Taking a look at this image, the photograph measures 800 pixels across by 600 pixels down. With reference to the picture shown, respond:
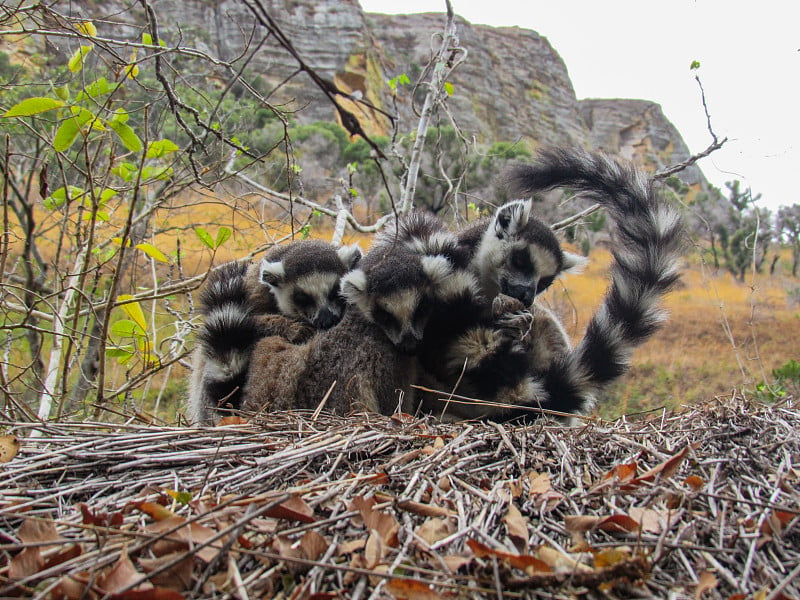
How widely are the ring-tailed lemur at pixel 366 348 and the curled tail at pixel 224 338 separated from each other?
167mm

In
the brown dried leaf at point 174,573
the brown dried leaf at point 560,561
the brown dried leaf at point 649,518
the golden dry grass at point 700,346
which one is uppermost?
the brown dried leaf at point 649,518

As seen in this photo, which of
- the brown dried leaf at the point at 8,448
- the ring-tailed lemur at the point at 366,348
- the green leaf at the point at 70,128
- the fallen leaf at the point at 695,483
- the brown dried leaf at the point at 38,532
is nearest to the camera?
the brown dried leaf at the point at 38,532

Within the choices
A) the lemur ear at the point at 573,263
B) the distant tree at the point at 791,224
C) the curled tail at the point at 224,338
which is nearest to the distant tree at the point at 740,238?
the distant tree at the point at 791,224

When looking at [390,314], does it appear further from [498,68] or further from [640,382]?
[498,68]

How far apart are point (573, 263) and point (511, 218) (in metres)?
0.86

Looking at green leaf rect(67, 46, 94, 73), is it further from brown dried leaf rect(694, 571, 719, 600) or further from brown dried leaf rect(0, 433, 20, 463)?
brown dried leaf rect(694, 571, 719, 600)

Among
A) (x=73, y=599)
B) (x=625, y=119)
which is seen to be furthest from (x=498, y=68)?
(x=73, y=599)

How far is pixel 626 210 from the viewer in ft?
14.0

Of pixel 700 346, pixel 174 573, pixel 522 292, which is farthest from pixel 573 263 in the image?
pixel 700 346

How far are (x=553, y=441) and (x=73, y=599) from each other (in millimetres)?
1992

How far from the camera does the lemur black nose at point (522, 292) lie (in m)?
4.41

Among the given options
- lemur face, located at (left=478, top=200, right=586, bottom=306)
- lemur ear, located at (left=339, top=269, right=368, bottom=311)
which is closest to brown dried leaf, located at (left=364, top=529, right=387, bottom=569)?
lemur ear, located at (left=339, top=269, right=368, bottom=311)

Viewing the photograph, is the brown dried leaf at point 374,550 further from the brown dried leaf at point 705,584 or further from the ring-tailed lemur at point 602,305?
the ring-tailed lemur at point 602,305

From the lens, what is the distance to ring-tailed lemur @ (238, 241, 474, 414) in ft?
11.9
